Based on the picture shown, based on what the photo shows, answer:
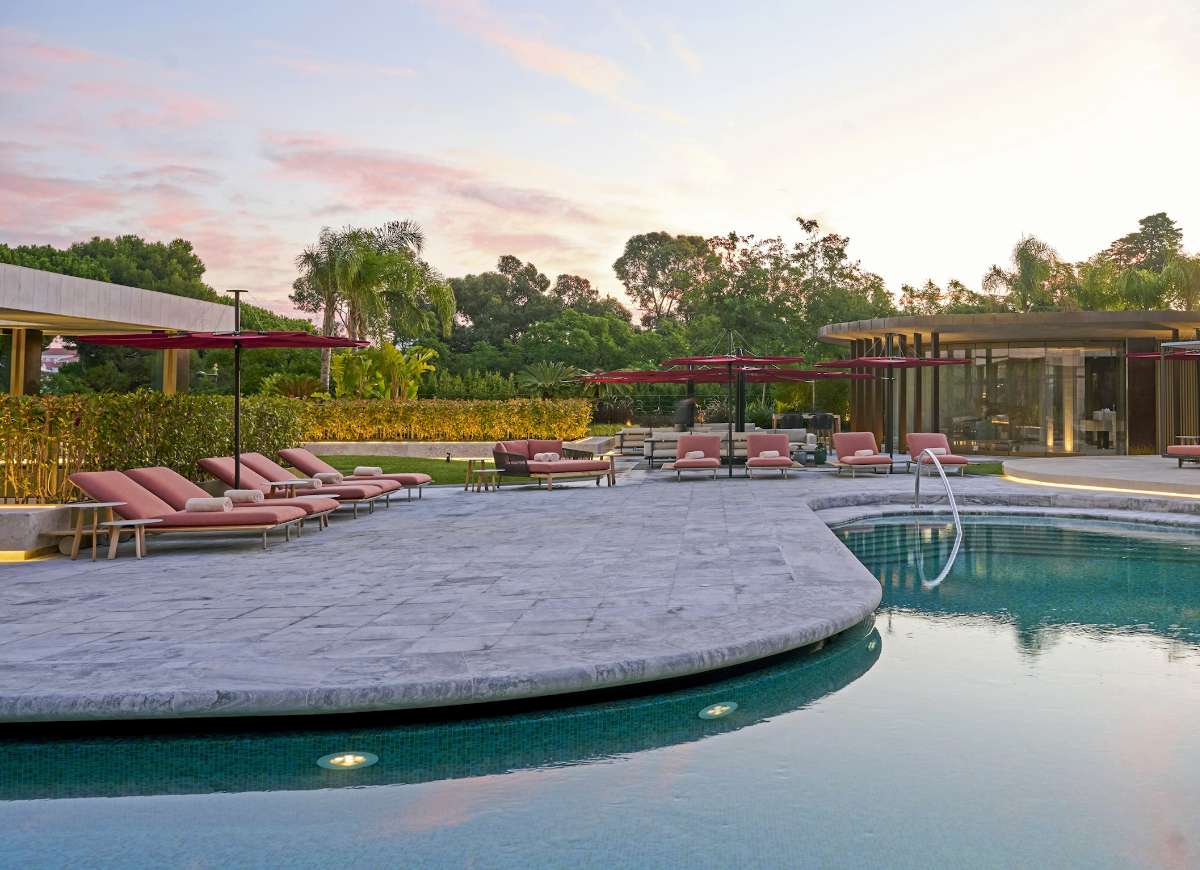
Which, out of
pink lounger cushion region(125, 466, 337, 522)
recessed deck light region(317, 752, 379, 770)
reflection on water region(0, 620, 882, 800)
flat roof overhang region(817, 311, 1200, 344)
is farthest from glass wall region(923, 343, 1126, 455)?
recessed deck light region(317, 752, 379, 770)

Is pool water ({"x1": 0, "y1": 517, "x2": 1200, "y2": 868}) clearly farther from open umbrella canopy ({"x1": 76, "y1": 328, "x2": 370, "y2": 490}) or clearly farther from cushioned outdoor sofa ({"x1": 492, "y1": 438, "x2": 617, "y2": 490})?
cushioned outdoor sofa ({"x1": 492, "y1": 438, "x2": 617, "y2": 490})

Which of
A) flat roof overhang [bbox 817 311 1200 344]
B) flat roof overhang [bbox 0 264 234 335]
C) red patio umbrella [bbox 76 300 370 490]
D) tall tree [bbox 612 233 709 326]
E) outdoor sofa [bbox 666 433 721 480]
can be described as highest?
tall tree [bbox 612 233 709 326]

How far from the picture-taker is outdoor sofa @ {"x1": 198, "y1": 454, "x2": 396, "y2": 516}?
455 inches

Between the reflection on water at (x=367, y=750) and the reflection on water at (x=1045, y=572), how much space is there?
3.09 metres

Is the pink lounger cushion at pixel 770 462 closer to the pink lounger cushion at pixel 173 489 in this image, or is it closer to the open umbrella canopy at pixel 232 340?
the open umbrella canopy at pixel 232 340

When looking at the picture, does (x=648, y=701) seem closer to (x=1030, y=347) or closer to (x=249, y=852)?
(x=249, y=852)

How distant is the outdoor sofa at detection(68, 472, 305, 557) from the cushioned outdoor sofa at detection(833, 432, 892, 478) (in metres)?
11.7

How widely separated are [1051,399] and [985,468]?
5.03m

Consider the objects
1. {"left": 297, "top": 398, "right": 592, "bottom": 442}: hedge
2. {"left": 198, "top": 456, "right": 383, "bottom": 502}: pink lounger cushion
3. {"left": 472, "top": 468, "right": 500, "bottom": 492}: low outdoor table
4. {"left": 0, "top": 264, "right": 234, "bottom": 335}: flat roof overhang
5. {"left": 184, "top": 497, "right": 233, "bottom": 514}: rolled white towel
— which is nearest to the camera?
{"left": 184, "top": 497, "right": 233, "bottom": 514}: rolled white towel

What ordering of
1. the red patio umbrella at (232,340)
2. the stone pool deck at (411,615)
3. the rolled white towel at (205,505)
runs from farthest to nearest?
the red patio umbrella at (232,340) < the rolled white towel at (205,505) < the stone pool deck at (411,615)

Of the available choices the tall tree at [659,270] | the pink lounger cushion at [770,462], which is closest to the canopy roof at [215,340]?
A: the pink lounger cushion at [770,462]

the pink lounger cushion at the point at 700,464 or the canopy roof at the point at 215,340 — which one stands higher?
the canopy roof at the point at 215,340

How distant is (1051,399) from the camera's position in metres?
24.7

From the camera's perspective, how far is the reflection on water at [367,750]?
4.18m
